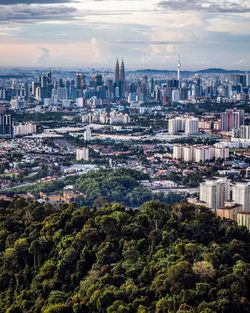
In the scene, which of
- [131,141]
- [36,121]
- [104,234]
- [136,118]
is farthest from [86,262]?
[136,118]

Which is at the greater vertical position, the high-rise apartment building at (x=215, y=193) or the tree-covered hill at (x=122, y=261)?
the tree-covered hill at (x=122, y=261)

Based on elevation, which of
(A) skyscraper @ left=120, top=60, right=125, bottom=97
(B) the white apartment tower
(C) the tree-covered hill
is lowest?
(B) the white apartment tower

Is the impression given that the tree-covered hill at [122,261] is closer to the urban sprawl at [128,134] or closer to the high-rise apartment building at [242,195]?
the urban sprawl at [128,134]

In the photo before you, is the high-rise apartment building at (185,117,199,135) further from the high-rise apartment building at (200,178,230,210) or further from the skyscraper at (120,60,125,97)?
the skyscraper at (120,60,125,97)

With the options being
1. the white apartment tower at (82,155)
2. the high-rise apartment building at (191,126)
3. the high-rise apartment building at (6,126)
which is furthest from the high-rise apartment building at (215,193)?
the high-rise apartment building at (191,126)

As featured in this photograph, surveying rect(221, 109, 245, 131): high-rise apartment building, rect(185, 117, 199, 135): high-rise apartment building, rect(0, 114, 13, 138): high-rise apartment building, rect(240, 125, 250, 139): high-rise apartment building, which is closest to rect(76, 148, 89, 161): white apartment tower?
rect(0, 114, 13, 138): high-rise apartment building

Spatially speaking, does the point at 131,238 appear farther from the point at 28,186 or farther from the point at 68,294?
the point at 28,186

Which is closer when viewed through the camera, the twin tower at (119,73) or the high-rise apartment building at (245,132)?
the high-rise apartment building at (245,132)

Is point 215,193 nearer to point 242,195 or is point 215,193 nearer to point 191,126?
point 242,195
